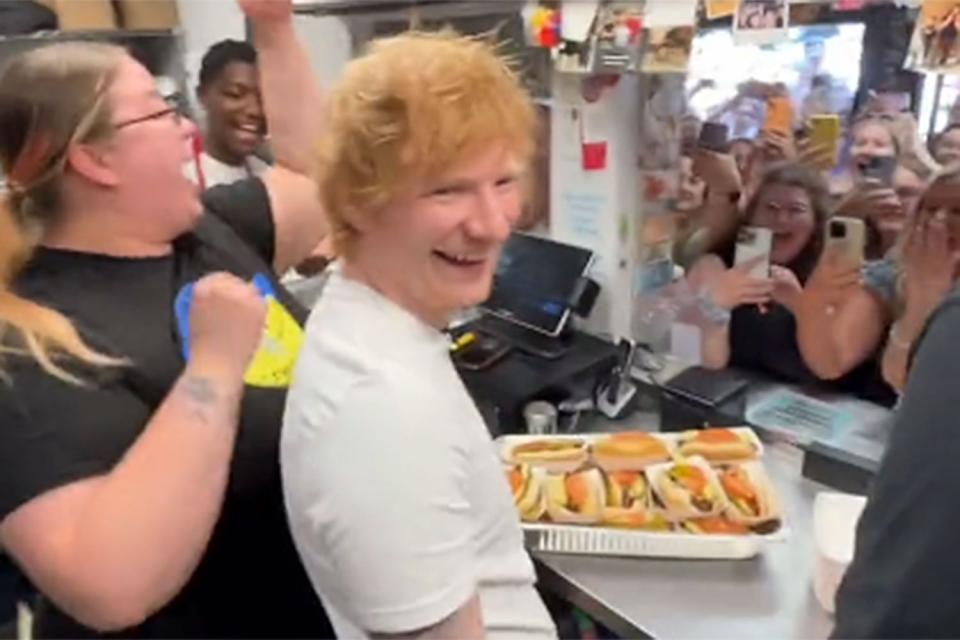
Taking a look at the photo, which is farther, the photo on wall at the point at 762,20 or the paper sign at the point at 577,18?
the paper sign at the point at 577,18

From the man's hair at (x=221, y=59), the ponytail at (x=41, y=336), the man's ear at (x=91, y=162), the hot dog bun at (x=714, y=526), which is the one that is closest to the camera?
the ponytail at (x=41, y=336)

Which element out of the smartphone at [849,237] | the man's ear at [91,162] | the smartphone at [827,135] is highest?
the man's ear at [91,162]

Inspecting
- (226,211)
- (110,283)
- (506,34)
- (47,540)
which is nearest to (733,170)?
(506,34)

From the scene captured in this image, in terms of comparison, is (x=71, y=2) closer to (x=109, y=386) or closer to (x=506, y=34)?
(x=506, y=34)

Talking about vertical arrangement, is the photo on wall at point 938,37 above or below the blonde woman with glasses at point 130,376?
above

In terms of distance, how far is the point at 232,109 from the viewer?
2.44 meters

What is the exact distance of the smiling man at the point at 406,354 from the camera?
30.1 inches

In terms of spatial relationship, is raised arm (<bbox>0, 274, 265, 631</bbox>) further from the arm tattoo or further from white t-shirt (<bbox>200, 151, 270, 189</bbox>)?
white t-shirt (<bbox>200, 151, 270, 189</bbox>)

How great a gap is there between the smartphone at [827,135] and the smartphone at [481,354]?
0.51 metres

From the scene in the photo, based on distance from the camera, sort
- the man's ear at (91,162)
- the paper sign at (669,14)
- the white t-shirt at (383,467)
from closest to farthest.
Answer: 1. the white t-shirt at (383,467)
2. the man's ear at (91,162)
3. the paper sign at (669,14)

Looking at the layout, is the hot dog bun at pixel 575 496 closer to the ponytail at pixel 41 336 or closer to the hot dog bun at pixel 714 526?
the hot dog bun at pixel 714 526

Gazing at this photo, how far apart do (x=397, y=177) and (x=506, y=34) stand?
2.84ft

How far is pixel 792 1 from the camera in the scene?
1.30 m

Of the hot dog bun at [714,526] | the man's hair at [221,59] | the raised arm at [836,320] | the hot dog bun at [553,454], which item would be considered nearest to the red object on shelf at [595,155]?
the raised arm at [836,320]
